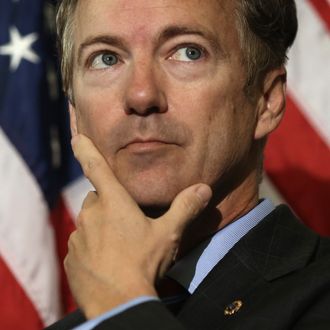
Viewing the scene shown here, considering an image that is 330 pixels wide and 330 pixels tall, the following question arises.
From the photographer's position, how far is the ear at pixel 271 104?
2047mm

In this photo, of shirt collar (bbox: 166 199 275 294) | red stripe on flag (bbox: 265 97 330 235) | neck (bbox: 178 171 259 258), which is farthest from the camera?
red stripe on flag (bbox: 265 97 330 235)

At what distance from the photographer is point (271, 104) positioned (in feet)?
6.86

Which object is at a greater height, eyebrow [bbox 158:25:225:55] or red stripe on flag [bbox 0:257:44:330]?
eyebrow [bbox 158:25:225:55]

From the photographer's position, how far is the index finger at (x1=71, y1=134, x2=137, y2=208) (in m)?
1.67

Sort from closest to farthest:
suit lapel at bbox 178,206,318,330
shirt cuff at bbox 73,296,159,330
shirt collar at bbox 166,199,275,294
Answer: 1. shirt cuff at bbox 73,296,159,330
2. suit lapel at bbox 178,206,318,330
3. shirt collar at bbox 166,199,275,294

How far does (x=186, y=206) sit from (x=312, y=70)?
4.52 ft

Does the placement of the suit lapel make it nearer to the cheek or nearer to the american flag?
the cheek

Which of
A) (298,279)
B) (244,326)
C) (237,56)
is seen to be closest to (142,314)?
(244,326)

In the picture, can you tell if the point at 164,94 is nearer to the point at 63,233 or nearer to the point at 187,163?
the point at 187,163

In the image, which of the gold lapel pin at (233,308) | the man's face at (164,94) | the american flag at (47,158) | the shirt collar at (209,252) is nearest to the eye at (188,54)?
the man's face at (164,94)

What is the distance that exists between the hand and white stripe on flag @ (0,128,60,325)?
47.2 inches

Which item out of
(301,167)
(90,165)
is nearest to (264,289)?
(90,165)

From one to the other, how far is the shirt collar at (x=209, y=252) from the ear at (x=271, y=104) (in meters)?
0.20

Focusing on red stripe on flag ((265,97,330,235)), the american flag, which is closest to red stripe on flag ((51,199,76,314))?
the american flag
